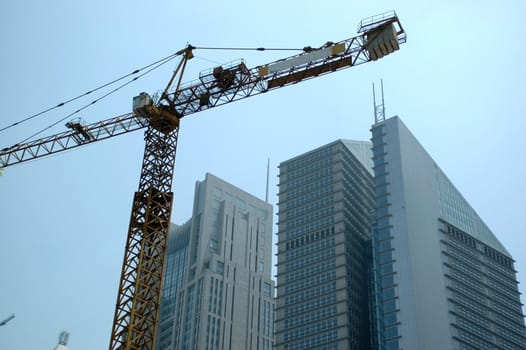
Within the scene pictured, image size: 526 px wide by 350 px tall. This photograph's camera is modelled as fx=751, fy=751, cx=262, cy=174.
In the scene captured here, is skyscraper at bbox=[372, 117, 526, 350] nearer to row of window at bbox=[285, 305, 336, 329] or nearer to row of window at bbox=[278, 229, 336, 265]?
row of window at bbox=[285, 305, 336, 329]

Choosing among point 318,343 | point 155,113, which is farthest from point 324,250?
point 155,113

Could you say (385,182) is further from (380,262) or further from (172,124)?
(172,124)

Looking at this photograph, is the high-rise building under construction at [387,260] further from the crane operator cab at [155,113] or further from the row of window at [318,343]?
the crane operator cab at [155,113]

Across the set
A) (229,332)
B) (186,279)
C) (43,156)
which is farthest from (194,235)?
(43,156)

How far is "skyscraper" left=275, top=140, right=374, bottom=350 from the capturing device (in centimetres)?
14375

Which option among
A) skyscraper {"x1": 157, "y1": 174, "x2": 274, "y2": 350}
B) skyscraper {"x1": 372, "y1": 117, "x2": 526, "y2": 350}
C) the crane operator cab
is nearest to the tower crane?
the crane operator cab

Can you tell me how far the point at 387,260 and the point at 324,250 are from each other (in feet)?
62.6

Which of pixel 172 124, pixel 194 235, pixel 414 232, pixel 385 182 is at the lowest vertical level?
pixel 172 124

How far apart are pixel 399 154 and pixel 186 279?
7386 cm

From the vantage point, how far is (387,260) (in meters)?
135

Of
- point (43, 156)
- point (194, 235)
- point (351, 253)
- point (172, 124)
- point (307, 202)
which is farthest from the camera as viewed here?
Result: point (194, 235)

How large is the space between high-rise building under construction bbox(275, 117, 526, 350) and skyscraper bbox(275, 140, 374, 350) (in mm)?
224

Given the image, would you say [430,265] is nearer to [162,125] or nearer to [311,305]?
[311,305]

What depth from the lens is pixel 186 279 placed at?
193 metres
